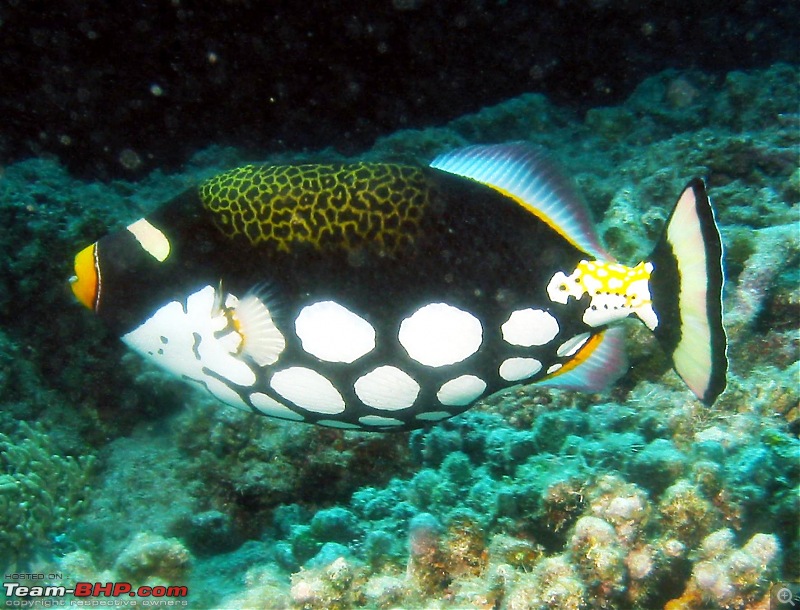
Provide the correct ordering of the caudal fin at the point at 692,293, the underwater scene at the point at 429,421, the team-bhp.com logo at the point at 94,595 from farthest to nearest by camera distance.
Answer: the team-bhp.com logo at the point at 94,595 → the underwater scene at the point at 429,421 → the caudal fin at the point at 692,293

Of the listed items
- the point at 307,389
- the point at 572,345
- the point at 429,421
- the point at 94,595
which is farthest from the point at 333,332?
the point at 94,595

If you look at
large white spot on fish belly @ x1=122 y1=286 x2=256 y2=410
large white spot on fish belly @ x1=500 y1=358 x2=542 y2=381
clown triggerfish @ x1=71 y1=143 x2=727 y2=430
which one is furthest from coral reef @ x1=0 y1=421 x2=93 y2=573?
large white spot on fish belly @ x1=500 y1=358 x2=542 y2=381

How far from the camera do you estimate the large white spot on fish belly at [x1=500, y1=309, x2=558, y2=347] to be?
79.6 inches

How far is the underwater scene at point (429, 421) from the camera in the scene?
1.98m

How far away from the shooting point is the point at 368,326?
2.04 m

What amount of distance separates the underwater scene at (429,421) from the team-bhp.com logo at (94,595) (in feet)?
0.03

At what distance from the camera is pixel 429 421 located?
7.68ft

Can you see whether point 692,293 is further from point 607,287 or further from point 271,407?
point 271,407

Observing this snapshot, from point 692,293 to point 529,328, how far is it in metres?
0.53

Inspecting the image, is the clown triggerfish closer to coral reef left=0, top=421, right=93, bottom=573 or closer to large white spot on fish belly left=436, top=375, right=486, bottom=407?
large white spot on fish belly left=436, top=375, right=486, bottom=407

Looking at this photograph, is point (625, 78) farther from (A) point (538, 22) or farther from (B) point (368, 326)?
(B) point (368, 326)

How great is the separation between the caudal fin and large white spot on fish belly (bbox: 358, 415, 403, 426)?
1.01m

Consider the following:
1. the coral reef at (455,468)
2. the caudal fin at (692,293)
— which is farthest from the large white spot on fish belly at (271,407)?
the caudal fin at (692,293)

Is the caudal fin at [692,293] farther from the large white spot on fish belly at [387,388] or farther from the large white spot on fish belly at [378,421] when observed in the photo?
the large white spot on fish belly at [378,421]
